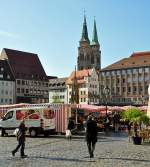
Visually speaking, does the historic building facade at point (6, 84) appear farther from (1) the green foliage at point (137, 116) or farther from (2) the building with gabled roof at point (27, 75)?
(1) the green foliage at point (137, 116)

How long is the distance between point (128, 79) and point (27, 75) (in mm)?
31272

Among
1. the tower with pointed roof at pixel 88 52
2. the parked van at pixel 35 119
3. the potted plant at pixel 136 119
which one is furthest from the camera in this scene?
the tower with pointed roof at pixel 88 52

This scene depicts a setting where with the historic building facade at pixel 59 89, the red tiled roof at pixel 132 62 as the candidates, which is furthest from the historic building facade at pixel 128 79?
the historic building facade at pixel 59 89

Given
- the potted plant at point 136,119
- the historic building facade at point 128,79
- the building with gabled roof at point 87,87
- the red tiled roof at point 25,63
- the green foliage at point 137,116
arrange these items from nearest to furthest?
the potted plant at point 136,119
the green foliage at point 137,116
the red tiled roof at point 25,63
the historic building facade at point 128,79
the building with gabled roof at point 87,87

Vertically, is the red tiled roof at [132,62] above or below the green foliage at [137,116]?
above

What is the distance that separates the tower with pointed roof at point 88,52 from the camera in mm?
176837

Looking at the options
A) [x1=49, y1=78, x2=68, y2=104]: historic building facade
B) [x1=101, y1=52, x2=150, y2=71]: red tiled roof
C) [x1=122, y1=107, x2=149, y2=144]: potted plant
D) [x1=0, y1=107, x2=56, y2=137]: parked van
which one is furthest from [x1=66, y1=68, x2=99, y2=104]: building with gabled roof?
[x1=122, y1=107, x2=149, y2=144]: potted plant

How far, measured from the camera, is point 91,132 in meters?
16.8

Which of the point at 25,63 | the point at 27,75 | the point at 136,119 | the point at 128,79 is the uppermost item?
the point at 25,63

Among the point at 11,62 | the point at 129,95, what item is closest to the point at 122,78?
the point at 129,95

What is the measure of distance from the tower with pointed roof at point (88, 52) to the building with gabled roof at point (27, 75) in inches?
1590

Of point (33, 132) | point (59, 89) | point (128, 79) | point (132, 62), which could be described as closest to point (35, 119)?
point (33, 132)

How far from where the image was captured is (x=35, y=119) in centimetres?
3114

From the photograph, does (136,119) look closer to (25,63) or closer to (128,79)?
(25,63)
